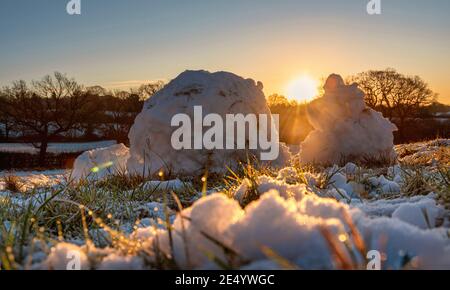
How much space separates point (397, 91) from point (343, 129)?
38.8m

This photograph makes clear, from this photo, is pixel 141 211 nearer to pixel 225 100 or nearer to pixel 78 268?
pixel 78 268

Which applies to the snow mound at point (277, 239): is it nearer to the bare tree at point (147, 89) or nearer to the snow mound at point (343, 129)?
the snow mound at point (343, 129)

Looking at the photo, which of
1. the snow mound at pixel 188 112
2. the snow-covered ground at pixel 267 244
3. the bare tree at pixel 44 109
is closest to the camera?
the snow-covered ground at pixel 267 244

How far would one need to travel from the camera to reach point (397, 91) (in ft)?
151

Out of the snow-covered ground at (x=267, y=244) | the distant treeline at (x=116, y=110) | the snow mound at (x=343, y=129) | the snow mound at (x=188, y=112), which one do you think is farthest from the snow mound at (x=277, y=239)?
the distant treeline at (x=116, y=110)

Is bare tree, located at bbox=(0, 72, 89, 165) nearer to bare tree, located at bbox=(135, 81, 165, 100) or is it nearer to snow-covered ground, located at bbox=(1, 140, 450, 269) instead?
bare tree, located at bbox=(135, 81, 165, 100)

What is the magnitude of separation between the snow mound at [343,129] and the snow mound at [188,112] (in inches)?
92.3

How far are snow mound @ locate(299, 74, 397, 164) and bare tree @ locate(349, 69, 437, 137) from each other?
1429 inches

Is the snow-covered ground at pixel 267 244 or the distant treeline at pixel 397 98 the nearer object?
the snow-covered ground at pixel 267 244

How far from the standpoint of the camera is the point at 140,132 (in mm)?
8586

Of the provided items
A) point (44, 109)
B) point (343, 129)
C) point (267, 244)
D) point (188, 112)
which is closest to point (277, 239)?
point (267, 244)

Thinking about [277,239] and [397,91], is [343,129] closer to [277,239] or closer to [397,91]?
[277,239]

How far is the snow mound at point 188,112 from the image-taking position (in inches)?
316
